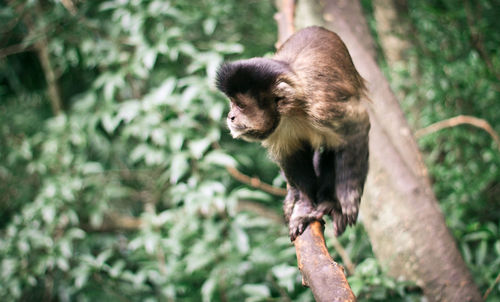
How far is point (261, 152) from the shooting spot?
4832 millimetres

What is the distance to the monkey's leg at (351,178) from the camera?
221cm

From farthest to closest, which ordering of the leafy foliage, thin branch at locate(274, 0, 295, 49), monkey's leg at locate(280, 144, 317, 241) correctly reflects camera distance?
the leafy foliage, thin branch at locate(274, 0, 295, 49), monkey's leg at locate(280, 144, 317, 241)

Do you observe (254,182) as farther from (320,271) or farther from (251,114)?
(320,271)

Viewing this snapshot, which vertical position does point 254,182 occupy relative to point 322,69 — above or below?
below

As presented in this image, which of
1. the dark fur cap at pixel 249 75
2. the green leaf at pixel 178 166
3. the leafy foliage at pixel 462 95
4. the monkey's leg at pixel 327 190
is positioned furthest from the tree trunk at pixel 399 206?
the green leaf at pixel 178 166

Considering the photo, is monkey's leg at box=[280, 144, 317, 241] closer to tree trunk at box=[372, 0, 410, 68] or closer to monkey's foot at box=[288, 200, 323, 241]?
monkey's foot at box=[288, 200, 323, 241]

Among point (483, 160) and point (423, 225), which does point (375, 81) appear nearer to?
point (423, 225)

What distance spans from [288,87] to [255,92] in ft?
0.54

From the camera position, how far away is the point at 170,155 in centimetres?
343

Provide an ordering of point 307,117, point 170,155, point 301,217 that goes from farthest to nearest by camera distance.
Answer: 1. point 170,155
2. point 307,117
3. point 301,217

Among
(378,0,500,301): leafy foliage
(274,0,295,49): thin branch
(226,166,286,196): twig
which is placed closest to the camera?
(274,0,295,49): thin branch

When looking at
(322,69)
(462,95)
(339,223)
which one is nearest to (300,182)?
(339,223)

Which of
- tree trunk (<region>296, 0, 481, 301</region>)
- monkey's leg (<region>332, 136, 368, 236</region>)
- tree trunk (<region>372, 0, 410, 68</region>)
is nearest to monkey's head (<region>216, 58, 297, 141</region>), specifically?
monkey's leg (<region>332, 136, 368, 236</region>)

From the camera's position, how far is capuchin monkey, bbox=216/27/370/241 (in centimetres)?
206
